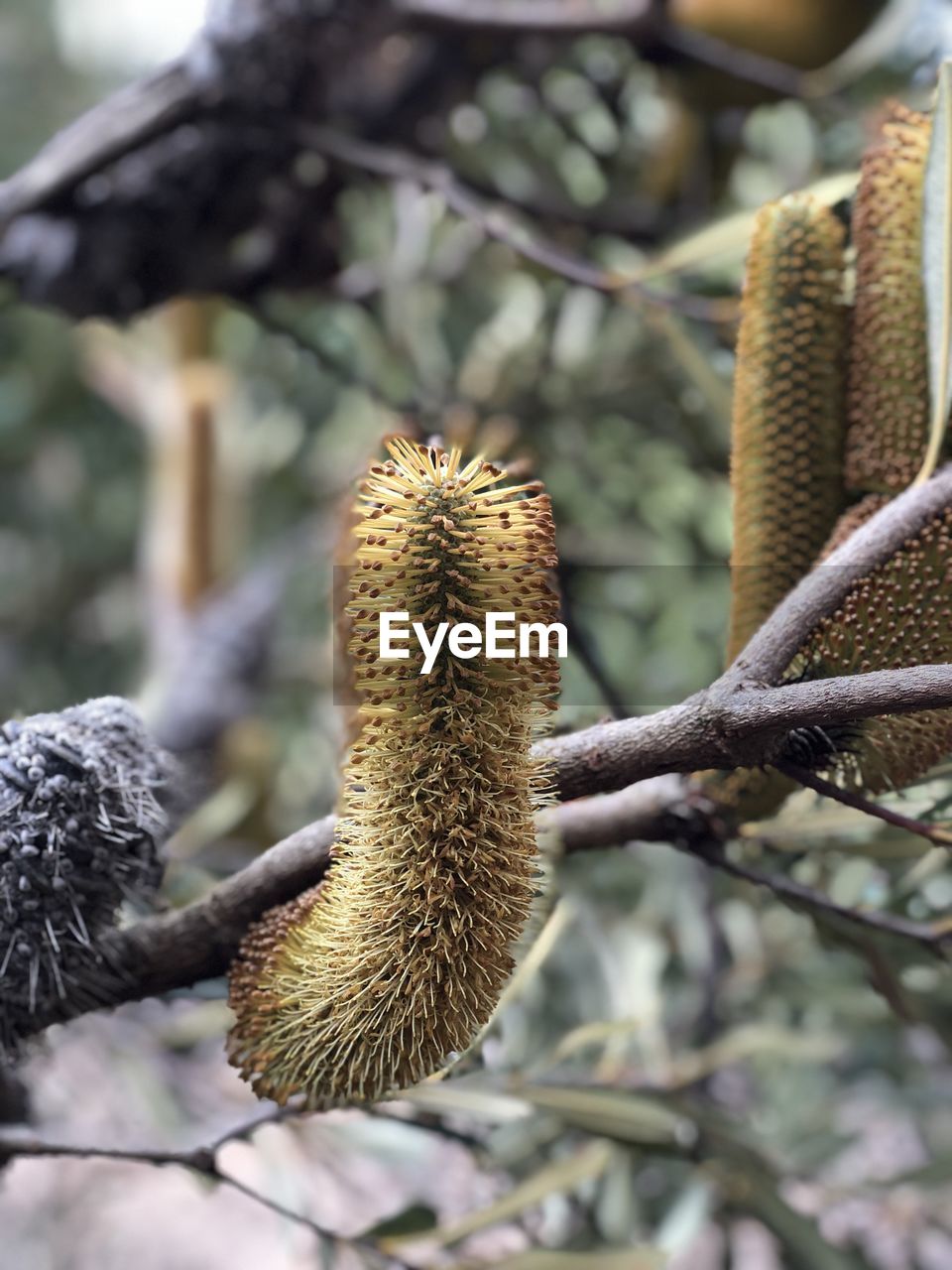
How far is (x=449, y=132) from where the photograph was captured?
2.66 ft

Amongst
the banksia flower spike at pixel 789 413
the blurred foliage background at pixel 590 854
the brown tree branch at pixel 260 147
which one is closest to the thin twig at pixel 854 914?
the blurred foliage background at pixel 590 854

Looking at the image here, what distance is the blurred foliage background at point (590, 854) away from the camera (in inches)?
17.6

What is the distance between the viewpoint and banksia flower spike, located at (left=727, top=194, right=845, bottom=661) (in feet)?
1.08

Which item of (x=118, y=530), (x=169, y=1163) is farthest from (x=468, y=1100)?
(x=118, y=530)

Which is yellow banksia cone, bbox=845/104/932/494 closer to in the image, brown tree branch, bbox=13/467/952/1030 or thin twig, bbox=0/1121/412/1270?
brown tree branch, bbox=13/467/952/1030

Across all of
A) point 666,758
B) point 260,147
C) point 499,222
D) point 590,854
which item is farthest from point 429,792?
point 260,147

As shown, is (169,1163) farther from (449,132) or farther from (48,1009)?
(449,132)

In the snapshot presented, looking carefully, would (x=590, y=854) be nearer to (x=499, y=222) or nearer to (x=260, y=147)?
(x=499, y=222)

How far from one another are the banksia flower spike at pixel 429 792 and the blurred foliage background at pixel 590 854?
7cm

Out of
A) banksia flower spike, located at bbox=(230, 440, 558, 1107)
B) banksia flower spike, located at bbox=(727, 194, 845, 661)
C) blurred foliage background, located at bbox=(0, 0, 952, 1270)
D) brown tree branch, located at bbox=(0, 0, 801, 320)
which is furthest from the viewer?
brown tree branch, located at bbox=(0, 0, 801, 320)

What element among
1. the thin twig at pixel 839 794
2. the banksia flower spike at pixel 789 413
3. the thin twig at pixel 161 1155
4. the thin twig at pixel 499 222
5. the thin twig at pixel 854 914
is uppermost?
the thin twig at pixel 499 222

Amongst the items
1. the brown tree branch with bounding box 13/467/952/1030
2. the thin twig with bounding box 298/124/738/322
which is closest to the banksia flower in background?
the brown tree branch with bounding box 13/467/952/1030

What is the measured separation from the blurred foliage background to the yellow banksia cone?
9 cm

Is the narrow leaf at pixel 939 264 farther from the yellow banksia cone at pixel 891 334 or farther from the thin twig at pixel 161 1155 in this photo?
the thin twig at pixel 161 1155
